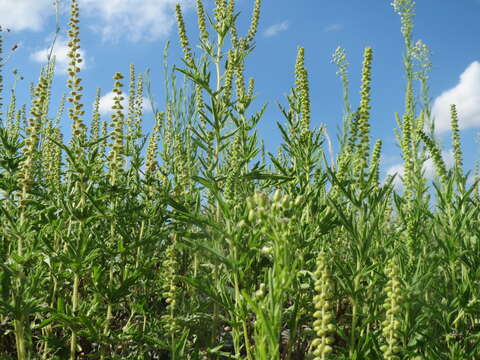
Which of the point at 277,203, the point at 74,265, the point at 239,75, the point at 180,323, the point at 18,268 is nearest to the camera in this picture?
the point at 277,203

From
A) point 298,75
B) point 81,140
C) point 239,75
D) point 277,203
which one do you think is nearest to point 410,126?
point 298,75

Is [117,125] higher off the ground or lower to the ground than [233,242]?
higher

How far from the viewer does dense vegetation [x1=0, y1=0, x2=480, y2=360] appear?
226 centimetres

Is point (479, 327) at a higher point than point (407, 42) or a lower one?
lower

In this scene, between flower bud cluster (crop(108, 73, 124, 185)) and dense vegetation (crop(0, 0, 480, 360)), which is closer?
dense vegetation (crop(0, 0, 480, 360))

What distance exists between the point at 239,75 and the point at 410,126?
140 centimetres

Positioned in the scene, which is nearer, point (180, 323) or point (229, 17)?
point (180, 323)

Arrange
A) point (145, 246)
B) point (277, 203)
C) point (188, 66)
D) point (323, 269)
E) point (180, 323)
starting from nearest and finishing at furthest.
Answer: point (323, 269)
point (277, 203)
point (180, 323)
point (145, 246)
point (188, 66)

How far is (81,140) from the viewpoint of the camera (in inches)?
110

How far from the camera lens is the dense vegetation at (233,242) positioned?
2.26 metres

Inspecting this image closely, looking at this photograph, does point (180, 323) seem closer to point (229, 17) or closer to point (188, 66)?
point (188, 66)

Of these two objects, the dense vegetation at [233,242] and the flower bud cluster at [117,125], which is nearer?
the dense vegetation at [233,242]

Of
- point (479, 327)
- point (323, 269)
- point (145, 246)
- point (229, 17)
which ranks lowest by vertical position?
point (479, 327)

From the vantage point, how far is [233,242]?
2.34 metres
